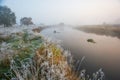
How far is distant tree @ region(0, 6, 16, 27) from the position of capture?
3609 centimetres

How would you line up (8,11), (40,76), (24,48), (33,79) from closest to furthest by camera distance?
(33,79) → (40,76) → (24,48) → (8,11)

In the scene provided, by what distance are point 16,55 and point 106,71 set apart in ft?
15.1

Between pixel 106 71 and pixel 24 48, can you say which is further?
pixel 106 71

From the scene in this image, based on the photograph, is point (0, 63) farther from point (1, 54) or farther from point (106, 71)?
point (106, 71)

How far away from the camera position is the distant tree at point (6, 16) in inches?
1421

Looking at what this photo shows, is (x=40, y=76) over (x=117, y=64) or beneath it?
over

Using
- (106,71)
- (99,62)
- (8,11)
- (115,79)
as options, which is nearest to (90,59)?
(99,62)

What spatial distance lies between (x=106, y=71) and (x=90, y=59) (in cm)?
284

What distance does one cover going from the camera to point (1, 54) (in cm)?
850

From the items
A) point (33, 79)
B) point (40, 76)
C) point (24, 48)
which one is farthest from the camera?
point (24, 48)

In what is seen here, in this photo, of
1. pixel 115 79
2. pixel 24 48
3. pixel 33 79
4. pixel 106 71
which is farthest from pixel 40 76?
pixel 106 71

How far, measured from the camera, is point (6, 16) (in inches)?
1431

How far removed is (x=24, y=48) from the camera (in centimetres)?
948

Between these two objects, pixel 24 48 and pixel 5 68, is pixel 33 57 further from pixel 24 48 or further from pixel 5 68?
pixel 24 48
